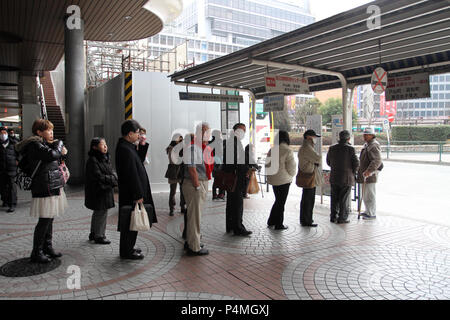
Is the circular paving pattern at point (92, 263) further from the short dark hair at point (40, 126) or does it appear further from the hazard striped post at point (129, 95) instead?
the hazard striped post at point (129, 95)

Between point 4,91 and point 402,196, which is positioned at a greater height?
point 4,91

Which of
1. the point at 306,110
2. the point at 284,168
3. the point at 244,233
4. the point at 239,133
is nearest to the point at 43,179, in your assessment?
the point at 239,133

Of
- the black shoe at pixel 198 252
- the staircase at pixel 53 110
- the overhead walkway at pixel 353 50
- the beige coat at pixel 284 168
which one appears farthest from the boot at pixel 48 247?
the staircase at pixel 53 110

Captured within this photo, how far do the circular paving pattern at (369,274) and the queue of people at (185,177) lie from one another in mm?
1462

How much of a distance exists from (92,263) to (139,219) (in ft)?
3.04

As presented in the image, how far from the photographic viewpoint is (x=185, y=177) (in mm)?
5027

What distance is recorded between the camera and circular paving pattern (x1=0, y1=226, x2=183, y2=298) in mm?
3971

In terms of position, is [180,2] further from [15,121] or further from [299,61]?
[15,121]

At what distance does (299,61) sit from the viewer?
739 cm

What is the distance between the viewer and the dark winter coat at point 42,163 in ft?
14.8

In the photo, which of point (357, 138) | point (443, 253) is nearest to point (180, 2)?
point (443, 253)

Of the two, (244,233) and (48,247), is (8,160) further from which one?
(244,233)

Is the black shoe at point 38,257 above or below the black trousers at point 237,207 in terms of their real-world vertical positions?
below
